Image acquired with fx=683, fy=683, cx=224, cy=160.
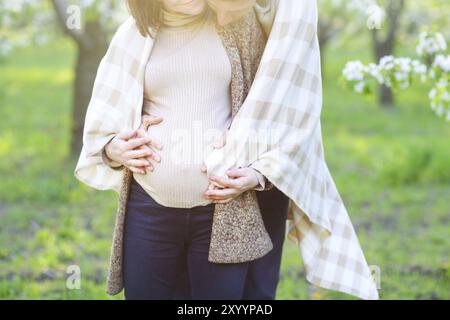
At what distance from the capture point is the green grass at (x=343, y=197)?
4.19 m

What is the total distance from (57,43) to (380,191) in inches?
651

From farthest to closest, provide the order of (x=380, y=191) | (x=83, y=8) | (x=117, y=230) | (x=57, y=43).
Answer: (x=57, y=43), (x=380, y=191), (x=83, y=8), (x=117, y=230)

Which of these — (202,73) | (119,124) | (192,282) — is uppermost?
(202,73)

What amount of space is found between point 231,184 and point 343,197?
4457mm

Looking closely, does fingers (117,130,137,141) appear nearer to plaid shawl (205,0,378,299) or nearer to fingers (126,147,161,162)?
fingers (126,147,161,162)

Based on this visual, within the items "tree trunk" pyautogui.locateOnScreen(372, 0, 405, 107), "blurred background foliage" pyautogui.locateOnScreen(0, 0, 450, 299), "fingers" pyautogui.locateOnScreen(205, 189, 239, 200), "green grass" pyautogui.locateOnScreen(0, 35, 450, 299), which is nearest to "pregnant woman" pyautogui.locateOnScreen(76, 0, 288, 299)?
"fingers" pyautogui.locateOnScreen(205, 189, 239, 200)

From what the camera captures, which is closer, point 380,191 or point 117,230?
point 117,230

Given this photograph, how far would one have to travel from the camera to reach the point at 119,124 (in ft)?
7.55

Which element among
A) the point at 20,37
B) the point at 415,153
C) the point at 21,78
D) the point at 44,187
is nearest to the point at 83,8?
the point at 44,187

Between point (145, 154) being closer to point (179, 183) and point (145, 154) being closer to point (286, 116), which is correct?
point (179, 183)

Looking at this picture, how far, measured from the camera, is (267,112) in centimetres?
222

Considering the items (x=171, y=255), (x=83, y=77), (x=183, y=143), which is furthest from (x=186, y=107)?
(x=83, y=77)

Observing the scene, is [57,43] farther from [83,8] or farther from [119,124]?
[119,124]

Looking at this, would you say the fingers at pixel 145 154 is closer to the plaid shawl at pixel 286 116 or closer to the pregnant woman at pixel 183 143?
the pregnant woman at pixel 183 143
